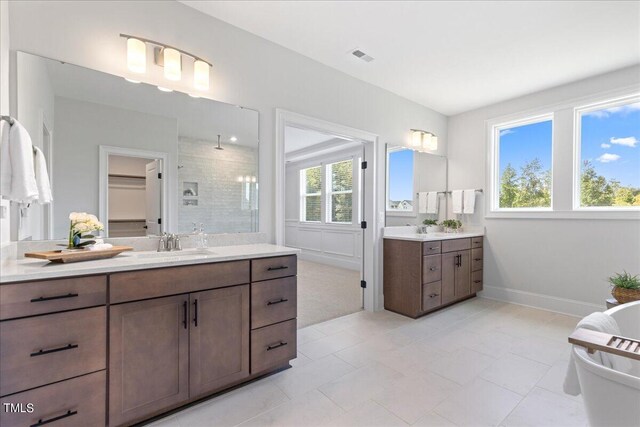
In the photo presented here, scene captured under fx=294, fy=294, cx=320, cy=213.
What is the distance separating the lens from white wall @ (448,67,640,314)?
3184 mm

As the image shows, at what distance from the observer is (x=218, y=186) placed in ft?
8.01

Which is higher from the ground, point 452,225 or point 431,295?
point 452,225

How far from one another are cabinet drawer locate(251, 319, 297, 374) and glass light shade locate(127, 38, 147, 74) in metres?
1.92

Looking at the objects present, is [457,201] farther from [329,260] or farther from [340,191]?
[329,260]

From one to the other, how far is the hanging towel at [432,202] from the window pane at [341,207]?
2.15 meters

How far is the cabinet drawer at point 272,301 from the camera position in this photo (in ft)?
6.54

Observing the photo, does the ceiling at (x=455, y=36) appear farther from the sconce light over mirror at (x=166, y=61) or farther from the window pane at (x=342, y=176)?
the window pane at (x=342, y=176)

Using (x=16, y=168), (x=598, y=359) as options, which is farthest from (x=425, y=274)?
(x=16, y=168)

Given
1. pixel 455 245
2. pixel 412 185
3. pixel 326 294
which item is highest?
pixel 412 185

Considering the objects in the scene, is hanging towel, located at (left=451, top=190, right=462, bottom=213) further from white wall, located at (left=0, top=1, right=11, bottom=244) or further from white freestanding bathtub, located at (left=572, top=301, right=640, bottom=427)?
white wall, located at (left=0, top=1, right=11, bottom=244)

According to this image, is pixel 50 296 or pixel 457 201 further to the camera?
pixel 457 201

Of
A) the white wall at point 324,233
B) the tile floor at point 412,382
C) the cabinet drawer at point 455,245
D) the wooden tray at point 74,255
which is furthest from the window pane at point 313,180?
the wooden tray at point 74,255

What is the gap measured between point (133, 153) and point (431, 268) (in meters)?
3.08

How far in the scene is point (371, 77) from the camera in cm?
335
